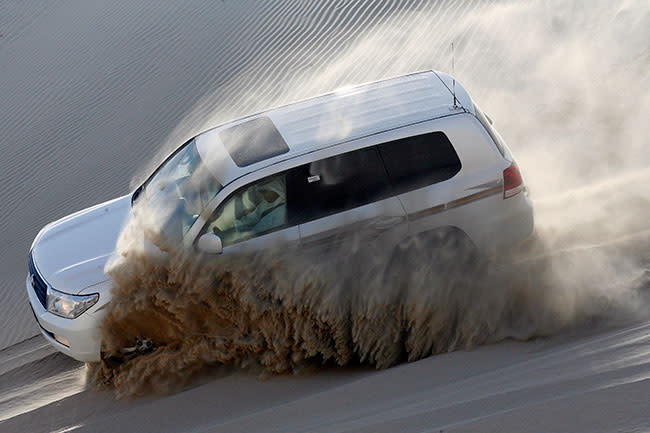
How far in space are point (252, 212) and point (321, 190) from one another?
610mm

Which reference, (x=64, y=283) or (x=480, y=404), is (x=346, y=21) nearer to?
(x=64, y=283)

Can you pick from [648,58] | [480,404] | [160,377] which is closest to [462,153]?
[480,404]

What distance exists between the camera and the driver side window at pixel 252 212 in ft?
17.2

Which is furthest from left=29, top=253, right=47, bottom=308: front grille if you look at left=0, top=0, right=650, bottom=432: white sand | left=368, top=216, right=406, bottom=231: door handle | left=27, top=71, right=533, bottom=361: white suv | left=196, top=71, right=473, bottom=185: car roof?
left=368, top=216, right=406, bottom=231: door handle

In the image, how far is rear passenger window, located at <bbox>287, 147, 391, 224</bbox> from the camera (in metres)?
5.31

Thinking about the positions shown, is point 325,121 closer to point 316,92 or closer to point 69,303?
point 69,303

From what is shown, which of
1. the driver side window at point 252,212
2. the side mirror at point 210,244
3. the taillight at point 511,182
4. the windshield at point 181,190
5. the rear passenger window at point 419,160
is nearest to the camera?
the side mirror at point 210,244

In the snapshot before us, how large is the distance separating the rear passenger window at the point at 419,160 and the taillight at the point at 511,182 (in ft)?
1.53

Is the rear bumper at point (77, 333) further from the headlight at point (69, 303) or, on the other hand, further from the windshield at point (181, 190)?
the windshield at point (181, 190)

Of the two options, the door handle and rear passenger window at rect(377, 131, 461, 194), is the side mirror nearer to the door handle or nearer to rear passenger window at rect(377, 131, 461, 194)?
the door handle

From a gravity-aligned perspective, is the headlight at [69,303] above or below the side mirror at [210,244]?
below

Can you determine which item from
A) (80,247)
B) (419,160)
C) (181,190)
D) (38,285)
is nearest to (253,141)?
(181,190)

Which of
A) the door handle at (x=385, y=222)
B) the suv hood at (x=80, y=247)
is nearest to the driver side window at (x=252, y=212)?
the door handle at (x=385, y=222)

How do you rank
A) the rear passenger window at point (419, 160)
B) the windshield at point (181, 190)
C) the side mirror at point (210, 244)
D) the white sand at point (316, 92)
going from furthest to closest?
the rear passenger window at point (419, 160) → the windshield at point (181, 190) → the side mirror at point (210, 244) → the white sand at point (316, 92)
